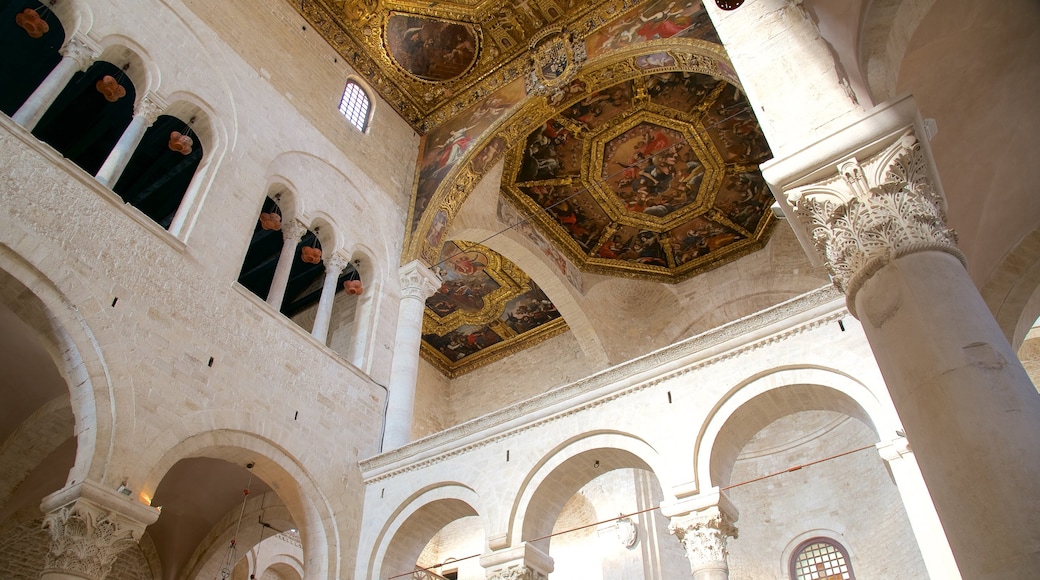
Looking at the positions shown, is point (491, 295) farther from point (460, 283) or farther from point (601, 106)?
point (601, 106)

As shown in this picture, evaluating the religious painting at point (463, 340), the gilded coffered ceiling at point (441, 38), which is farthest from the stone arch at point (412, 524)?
the religious painting at point (463, 340)

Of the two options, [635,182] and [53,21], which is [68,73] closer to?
[53,21]

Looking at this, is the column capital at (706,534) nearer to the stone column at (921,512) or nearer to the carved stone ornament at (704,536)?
the carved stone ornament at (704,536)

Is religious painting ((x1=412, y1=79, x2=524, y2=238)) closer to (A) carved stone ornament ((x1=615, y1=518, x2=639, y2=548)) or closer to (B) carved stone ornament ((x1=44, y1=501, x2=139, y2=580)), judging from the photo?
(A) carved stone ornament ((x1=615, y1=518, x2=639, y2=548))

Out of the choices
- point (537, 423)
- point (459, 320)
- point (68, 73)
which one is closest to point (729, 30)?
point (537, 423)

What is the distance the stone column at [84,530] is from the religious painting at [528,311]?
33.9ft

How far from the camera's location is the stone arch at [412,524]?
8.88m

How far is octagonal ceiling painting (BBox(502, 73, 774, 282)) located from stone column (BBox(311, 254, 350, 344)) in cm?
435

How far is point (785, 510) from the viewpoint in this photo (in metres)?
13.3

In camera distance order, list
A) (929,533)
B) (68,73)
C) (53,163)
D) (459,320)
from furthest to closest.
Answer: (459,320), (68,73), (53,163), (929,533)

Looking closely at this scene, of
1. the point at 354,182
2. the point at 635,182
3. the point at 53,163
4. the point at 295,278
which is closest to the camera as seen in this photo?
the point at 53,163

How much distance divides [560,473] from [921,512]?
3654mm

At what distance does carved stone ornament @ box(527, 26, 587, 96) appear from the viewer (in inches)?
492

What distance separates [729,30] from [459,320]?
40.1ft
